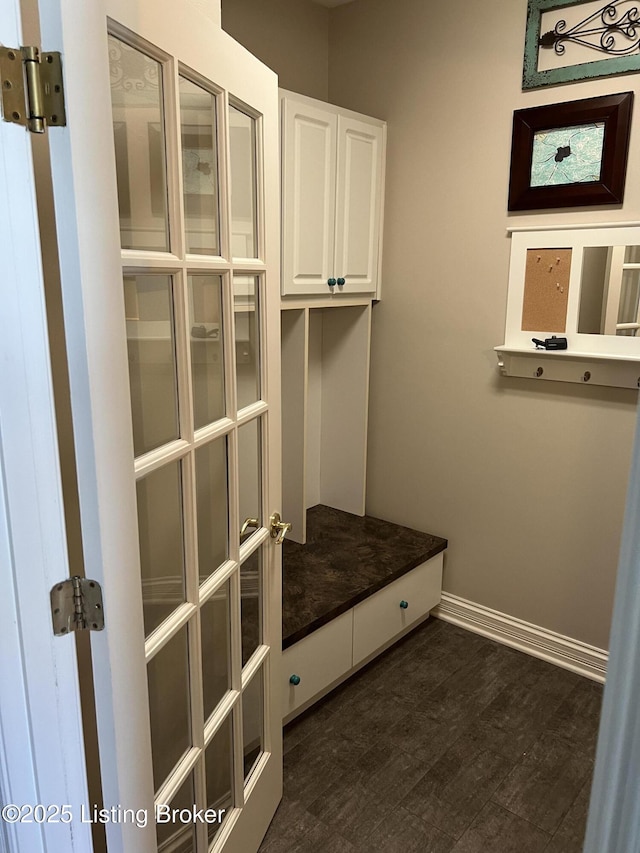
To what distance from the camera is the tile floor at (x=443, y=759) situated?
1.85 metres

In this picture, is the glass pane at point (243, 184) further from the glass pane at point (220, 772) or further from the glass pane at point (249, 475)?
the glass pane at point (220, 772)

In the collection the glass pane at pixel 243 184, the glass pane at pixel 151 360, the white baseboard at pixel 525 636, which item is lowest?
the white baseboard at pixel 525 636

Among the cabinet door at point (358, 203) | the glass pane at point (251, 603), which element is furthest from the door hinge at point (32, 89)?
the cabinet door at point (358, 203)

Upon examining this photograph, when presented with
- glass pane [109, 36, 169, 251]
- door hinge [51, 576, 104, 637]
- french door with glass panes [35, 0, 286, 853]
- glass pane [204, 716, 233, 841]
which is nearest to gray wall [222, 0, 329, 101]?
french door with glass panes [35, 0, 286, 853]

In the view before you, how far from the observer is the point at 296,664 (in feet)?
7.13

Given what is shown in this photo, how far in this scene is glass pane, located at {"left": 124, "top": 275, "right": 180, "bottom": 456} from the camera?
1.10m

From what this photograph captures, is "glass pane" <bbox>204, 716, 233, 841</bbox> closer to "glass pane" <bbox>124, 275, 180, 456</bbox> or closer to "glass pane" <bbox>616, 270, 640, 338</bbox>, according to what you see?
"glass pane" <bbox>124, 275, 180, 456</bbox>

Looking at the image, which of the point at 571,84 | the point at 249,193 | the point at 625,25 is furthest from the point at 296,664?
the point at 625,25

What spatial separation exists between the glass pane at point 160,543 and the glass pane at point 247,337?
0.35m

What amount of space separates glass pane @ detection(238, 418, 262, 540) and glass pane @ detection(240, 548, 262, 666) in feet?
0.28

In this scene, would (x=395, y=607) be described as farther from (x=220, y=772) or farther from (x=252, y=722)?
(x=220, y=772)

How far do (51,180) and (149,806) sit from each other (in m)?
1.08

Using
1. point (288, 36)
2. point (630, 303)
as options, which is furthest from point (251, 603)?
point (288, 36)

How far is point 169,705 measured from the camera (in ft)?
4.23
